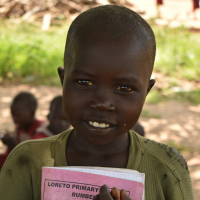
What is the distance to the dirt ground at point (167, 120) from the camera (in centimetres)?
375

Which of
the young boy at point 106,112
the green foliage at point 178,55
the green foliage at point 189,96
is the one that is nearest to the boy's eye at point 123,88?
the young boy at point 106,112

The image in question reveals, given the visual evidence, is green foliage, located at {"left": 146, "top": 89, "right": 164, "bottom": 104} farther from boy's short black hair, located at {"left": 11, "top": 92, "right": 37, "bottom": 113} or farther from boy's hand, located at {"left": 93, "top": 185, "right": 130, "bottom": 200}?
boy's hand, located at {"left": 93, "top": 185, "right": 130, "bottom": 200}

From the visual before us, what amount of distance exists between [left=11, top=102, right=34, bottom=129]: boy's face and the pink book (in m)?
2.05

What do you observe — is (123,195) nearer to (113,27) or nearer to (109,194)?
(109,194)

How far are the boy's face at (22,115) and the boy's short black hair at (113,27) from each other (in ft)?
6.75

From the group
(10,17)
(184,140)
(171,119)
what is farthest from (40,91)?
(10,17)

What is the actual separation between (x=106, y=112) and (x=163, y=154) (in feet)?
1.02

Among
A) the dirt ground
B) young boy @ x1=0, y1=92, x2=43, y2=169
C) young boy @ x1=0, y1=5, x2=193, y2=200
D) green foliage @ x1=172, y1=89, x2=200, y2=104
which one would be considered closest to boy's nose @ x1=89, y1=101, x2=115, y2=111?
young boy @ x1=0, y1=5, x2=193, y2=200

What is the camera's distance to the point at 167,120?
15.5 ft

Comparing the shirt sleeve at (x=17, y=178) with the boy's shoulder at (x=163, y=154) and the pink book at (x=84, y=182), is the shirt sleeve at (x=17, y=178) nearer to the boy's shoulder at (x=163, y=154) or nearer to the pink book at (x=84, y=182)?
the pink book at (x=84, y=182)

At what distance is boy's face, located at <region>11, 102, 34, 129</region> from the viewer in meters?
2.94

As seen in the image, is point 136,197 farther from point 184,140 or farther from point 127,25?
point 184,140

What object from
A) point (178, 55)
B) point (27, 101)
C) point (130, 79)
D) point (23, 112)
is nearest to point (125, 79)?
point (130, 79)

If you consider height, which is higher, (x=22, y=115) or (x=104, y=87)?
(x=22, y=115)
